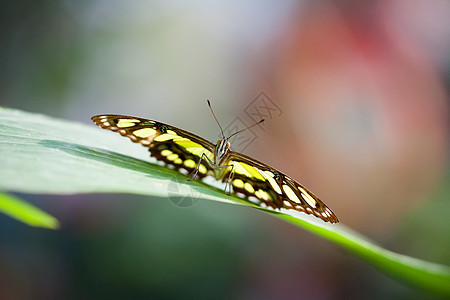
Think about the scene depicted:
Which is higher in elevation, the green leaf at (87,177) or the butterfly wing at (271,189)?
the green leaf at (87,177)

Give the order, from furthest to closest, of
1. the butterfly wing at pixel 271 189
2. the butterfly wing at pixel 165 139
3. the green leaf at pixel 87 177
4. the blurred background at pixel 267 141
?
the blurred background at pixel 267 141, the butterfly wing at pixel 165 139, the butterfly wing at pixel 271 189, the green leaf at pixel 87 177

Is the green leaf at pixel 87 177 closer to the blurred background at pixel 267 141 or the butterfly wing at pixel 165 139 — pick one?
the butterfly wing at pixel 165 139

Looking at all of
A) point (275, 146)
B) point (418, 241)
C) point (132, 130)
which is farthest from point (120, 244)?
point (132, 130)

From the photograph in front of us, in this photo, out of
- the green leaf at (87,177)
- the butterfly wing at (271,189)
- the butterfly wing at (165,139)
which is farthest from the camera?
the butterfly wing at (165,139)

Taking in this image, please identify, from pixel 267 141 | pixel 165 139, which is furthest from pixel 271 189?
pixel 267 141

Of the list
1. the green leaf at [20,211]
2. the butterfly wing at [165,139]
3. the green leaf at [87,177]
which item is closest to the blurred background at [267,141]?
the butterfly wing at [165,139]

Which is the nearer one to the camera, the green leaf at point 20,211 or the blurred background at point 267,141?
the green leaf at point 20,211

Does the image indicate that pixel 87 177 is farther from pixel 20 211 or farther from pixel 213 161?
pixel 213 161
